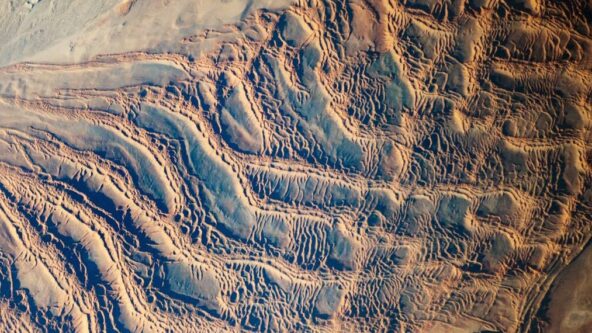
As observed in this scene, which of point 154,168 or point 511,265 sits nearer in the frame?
point 511,265

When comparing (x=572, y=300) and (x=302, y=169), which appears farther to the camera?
(x=302, y=169)

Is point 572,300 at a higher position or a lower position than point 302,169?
lower

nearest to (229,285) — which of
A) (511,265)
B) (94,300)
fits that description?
(94,300)

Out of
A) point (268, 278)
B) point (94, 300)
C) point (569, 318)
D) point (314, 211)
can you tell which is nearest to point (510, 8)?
point (314, 211)

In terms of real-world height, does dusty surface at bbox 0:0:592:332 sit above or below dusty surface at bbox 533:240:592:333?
above

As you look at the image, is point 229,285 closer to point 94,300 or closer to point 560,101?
point 94,300

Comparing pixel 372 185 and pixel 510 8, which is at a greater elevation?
pixel 510 8

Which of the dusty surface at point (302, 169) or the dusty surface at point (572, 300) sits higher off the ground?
the dusty surface at point (302, 169)

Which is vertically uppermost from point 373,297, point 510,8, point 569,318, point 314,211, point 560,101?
point 510,8
